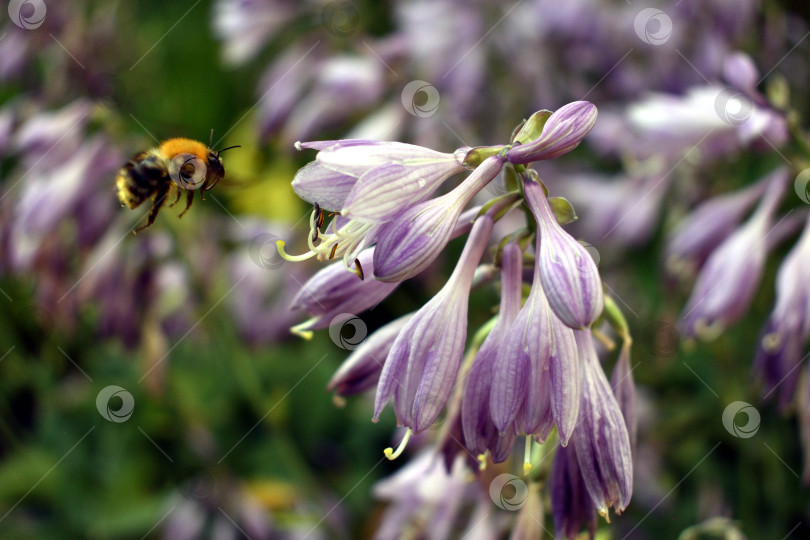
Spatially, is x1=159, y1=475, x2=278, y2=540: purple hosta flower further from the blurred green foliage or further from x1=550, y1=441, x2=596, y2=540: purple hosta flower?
x1=550, y1=441, x2=596, y2=540: purple hosta flower

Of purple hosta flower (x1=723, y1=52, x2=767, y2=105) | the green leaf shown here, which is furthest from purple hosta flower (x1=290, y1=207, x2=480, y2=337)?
purple hosta flower (x1=723, y1=52, x2=767, y2=105)

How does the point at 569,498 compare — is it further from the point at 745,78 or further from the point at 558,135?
the point at 745,78

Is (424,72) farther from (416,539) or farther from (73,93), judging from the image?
(416,539)

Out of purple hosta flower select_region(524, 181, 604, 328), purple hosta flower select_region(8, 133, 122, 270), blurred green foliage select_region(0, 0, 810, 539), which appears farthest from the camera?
blurred green foliage select_region(0, 0, 810, 539)

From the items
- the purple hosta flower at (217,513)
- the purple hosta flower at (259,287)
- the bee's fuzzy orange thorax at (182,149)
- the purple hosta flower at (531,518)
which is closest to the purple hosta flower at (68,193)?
the purple hosta flower at (259,287)

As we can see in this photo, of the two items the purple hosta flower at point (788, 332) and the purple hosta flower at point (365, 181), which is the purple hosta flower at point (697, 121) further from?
the purple hosta flower at point (365, 181)

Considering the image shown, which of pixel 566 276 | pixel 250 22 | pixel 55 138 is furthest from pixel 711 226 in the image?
pixel 250 22
